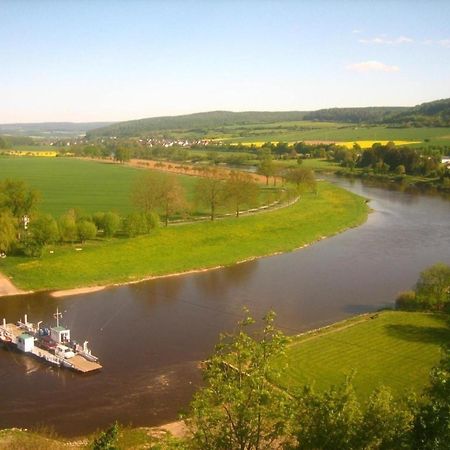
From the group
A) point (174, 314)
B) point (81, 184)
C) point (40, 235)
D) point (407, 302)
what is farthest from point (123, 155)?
point (407, 302)

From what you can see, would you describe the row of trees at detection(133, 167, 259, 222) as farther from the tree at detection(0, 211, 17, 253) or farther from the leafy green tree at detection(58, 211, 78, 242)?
the tree at detection(0, 211, 17, 253)

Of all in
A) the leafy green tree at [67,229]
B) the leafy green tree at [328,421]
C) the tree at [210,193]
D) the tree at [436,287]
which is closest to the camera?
the leafy green tree at [328,421]

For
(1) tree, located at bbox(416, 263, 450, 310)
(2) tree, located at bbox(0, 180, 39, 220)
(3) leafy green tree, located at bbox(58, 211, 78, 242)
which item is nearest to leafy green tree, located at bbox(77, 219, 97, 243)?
(3) leafy green tree, located at bbox(58, 211, 78, 242)

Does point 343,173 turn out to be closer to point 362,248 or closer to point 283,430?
point 362,248

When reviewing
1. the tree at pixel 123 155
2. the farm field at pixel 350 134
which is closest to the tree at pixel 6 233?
→ the tree at pixel 123 155

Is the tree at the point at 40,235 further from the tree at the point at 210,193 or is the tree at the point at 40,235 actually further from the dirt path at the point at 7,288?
the tree at the point at 210,193

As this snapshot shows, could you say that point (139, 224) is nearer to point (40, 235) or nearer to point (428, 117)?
point (40, 235)

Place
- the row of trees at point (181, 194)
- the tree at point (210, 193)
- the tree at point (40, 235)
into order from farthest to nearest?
the tree at point (210, 193)
the row of trees at point (181, 194)
the tree at point (40, 235)
